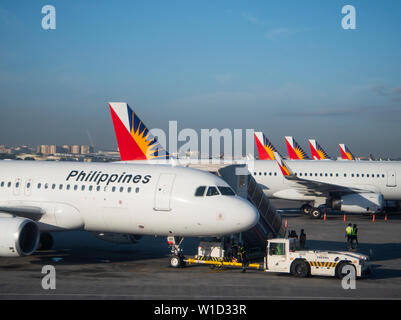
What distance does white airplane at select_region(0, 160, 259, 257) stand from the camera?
2028 centimetres

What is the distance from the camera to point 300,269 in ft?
65.8

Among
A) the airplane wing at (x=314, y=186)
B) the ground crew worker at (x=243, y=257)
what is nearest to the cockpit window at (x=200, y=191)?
the ground crew worker at (x=243, y=257)

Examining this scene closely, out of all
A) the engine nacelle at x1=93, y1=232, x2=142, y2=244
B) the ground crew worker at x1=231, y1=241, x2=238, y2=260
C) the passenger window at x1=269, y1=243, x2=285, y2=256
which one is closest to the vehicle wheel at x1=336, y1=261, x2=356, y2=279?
the passenger window at x1=269, y1=243, x2=285, y2=256

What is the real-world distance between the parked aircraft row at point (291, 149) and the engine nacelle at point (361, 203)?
15739 mm

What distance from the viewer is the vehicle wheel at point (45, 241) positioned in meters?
25.2

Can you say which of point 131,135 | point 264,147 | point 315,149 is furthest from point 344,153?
point 131,135

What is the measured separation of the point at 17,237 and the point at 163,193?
611 centimetres

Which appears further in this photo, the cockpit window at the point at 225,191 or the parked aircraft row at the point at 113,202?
the cockpit window at the point at 225,191

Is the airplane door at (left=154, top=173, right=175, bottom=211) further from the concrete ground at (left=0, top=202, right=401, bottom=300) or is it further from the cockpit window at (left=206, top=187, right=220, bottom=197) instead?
the concrete ground at (left=0, top=202, right=401, bottom=300)

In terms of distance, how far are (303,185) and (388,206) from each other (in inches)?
425

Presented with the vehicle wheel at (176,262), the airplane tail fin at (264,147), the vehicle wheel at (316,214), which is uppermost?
the airplane tail fin at (264,147)

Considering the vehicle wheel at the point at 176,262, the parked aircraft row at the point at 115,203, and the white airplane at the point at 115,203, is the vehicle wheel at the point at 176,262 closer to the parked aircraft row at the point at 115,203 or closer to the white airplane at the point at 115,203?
the parked aircraft row at the point at 115,203

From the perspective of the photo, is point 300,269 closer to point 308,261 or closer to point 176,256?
point 308,261
